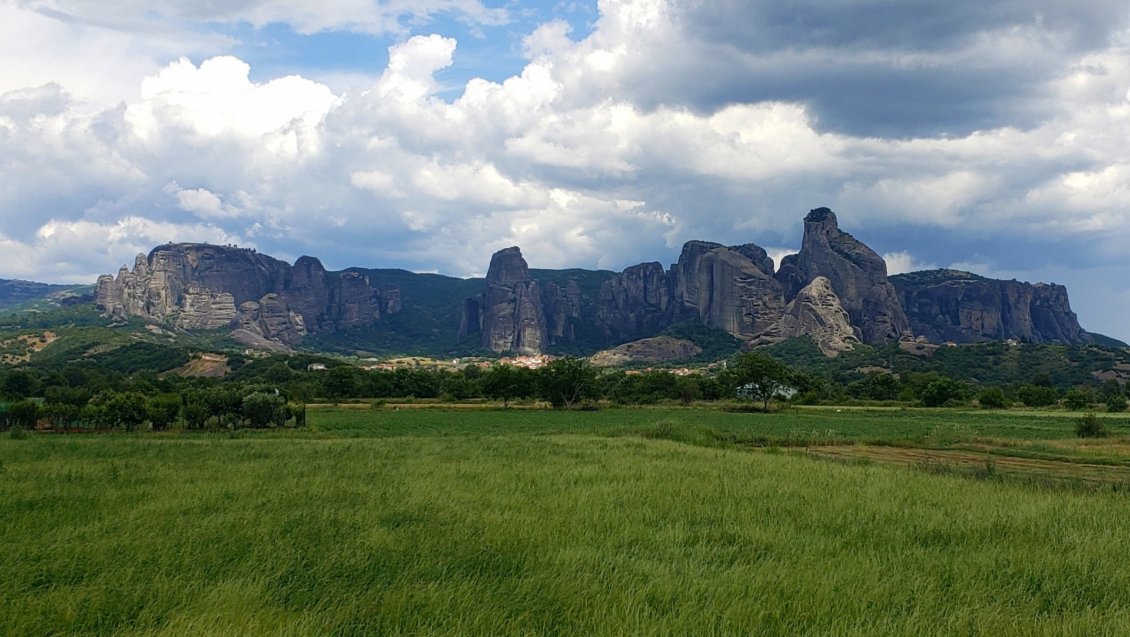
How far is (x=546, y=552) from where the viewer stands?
10867mm

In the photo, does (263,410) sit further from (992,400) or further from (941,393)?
(992,400)

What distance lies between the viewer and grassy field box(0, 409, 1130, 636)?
8.02 metres

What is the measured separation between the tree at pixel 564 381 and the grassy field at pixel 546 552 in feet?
229

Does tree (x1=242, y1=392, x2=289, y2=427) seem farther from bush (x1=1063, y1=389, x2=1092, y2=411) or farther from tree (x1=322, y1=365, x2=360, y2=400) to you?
bush (x1=1063, y1=389, x2=1092, y2=411)

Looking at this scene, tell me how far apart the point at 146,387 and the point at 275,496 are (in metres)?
72.7

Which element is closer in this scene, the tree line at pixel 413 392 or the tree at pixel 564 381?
the tree line at pixel 413 392

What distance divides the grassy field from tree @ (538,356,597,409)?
69.7 m

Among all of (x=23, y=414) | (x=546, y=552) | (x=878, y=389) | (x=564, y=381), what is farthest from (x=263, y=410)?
(x=878, y=389)

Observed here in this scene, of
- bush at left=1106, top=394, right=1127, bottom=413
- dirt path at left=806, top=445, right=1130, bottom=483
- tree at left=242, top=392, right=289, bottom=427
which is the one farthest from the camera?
bush at left=1106, top=394, right=1127, bottom=413

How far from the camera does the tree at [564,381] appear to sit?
91.8 metres

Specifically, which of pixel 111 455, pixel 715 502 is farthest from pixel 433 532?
pixel 111 455

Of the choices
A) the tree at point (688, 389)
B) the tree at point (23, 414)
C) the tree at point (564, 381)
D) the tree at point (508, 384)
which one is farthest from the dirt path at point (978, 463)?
the tree at point (688, 389)

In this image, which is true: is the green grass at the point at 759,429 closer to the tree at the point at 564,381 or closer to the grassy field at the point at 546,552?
the grassy field at the point at 546,552

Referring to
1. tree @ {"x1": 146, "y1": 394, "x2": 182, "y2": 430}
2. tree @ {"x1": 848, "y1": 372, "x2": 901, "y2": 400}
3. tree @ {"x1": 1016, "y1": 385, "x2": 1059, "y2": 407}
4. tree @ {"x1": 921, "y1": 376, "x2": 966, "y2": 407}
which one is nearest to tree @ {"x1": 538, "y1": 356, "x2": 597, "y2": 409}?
tree @ {"x1": 921, "y1": 376, "x2": 966, "y2": 407}
